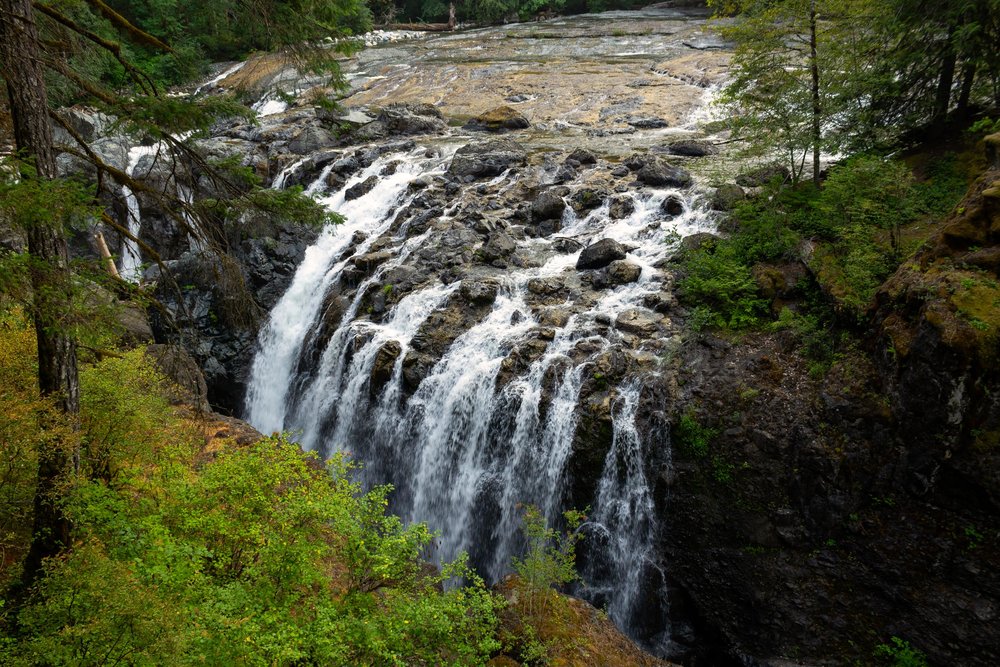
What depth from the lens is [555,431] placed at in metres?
10.6

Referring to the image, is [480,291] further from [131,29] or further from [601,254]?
[131,29]

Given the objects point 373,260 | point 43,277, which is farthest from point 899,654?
point 373,260

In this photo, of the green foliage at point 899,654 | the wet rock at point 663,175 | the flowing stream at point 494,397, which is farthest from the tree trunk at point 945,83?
the green foliage at point 899,654

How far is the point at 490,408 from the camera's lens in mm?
11445

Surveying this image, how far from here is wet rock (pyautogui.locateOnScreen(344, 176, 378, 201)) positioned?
1995 centimetres

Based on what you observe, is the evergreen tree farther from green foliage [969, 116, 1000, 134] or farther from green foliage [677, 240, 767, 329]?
green foliage [969, 116, 1000, 134]

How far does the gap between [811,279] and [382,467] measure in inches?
389

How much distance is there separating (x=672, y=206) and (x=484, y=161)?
719 centimetres

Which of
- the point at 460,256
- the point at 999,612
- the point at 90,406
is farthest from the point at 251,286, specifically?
the point at 999,612

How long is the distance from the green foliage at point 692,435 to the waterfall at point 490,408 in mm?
472

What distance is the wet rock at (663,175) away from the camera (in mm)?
16203

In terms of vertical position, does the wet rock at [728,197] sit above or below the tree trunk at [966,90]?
below

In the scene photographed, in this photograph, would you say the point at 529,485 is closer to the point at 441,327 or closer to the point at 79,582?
the point at 441,327

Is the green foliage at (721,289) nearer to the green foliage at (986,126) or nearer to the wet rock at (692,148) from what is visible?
the green foliage at (986,126)
